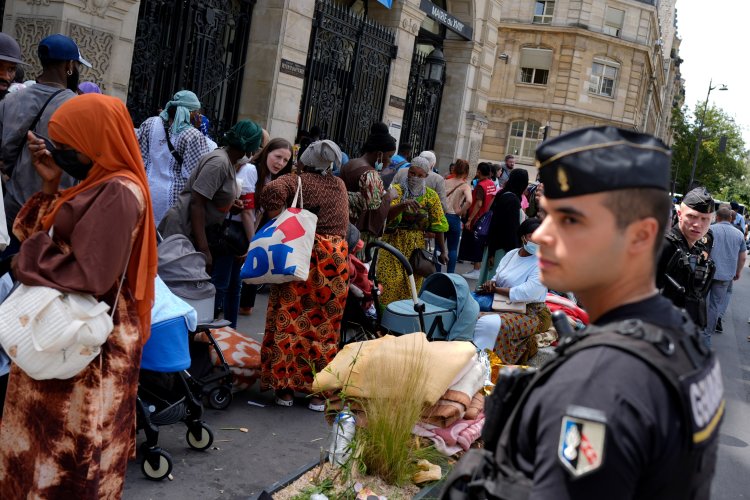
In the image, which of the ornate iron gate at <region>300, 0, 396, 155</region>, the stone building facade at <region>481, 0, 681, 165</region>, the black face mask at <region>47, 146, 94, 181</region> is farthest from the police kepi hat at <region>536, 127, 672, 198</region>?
the stone building facade at <region>481, 0, 681, 165</region>

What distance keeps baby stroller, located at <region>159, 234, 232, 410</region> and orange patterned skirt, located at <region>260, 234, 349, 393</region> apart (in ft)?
1.35

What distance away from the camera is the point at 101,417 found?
3.32 m

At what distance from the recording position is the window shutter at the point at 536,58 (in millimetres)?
49844

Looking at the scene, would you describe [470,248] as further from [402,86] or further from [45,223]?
[45,223]

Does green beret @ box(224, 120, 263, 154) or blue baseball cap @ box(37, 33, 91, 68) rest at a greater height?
blue baseball cap @ box(37, 33, 91, 68)

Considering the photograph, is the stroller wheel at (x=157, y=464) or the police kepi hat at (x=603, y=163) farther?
the stroller wheel at (x=157, y=464)

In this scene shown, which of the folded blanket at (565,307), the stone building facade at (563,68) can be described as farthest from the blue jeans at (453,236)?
the stone building facade at (563,68)

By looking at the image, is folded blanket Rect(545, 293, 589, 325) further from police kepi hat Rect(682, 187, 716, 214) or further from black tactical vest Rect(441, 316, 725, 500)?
black tactical vest Rect(441, 316, 725, 500)

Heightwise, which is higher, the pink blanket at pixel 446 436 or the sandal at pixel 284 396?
the pink blanket at pixel 446 436

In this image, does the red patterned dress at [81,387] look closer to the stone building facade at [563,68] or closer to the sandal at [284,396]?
the sandal at [284,396]

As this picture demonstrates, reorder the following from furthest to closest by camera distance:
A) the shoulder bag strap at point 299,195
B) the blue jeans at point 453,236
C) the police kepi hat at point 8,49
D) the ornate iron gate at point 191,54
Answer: the blue jeans at point 453,236 → the ornate iron gate at point 191,54 → the shoulder bag strap at point 299,195 → the police kepi hat at point 8,49

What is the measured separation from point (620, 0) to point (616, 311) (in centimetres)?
5229

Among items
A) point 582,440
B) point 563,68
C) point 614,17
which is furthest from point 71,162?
point 614,17

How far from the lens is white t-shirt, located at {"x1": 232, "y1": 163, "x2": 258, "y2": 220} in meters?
7.02
